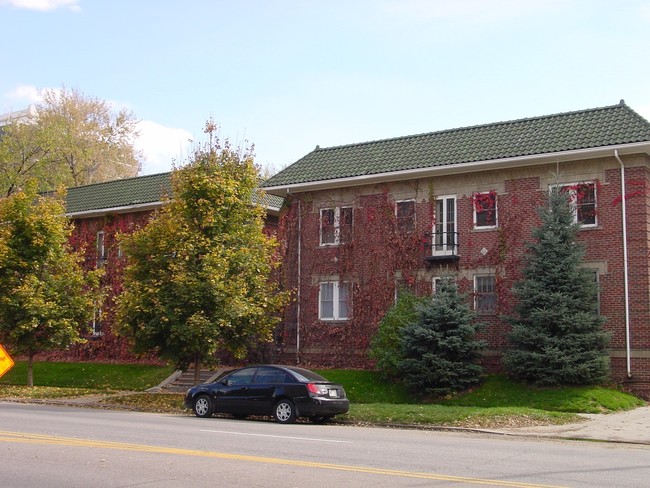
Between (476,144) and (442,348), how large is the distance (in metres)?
7.32

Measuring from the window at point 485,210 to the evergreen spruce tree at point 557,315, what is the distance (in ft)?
9.38

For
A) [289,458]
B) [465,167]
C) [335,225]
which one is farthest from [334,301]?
[289,458]

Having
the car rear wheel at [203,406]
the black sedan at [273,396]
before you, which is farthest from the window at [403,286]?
the car rear wheel at [203,406]

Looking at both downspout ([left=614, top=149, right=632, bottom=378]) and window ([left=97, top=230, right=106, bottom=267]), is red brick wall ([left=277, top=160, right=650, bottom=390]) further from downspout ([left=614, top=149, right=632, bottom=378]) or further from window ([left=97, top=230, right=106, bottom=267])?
window ([left=97, top=230, right=106, bottom=267])

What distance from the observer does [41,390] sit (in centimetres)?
2961

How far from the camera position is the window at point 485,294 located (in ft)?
87.5

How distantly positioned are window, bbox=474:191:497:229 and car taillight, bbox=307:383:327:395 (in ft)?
33.2

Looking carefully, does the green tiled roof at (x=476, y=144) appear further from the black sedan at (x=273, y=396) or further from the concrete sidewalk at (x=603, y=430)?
the black sedan at (x=273, y=396)

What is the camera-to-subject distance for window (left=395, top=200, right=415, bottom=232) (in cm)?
2862

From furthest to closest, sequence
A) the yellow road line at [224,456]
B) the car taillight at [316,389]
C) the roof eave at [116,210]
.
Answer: the roof eave at [116,210]
the car taillight at [316,389]
the yellow road line at [224,456]

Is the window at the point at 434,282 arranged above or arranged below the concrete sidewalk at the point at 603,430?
above

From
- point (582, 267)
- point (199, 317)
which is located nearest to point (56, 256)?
point (199, 317)

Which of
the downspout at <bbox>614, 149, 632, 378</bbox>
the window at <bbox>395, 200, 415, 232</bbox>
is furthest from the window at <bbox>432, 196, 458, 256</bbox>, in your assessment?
the downspout at <bbox>614, 149, 632, 378</bbox>

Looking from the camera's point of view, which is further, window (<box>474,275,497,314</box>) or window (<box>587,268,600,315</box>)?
window (<box>474,275,497,314</box>)
